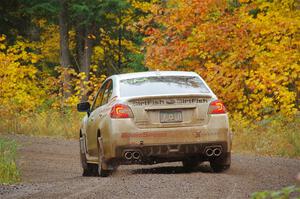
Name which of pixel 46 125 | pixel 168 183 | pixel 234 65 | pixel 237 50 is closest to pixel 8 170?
pixel 168 183

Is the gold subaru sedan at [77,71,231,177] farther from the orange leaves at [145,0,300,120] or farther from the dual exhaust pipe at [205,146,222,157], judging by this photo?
the orange leaves at [145,0,300,120]

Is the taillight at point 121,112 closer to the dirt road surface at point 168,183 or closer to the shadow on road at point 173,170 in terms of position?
the dirt road surface at point 168,183

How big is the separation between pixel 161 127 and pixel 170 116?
0.67 ft

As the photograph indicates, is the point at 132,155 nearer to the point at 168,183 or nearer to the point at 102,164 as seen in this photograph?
the point at 102,164

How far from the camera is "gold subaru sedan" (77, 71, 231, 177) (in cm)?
1209

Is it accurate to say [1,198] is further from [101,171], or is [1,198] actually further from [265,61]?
[265,61]

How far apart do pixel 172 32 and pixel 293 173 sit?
1373 cm

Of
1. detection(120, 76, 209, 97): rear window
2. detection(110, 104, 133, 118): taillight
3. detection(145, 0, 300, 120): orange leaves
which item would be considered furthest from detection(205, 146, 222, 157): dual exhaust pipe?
detection(145, 0, 300, 120): orange leaves

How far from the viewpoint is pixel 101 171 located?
41.7ft

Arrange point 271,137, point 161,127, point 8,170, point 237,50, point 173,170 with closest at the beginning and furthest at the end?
1. point 161,127
2. point 8,170
3. point 173,170
4. point 271,137
5. point 237,50

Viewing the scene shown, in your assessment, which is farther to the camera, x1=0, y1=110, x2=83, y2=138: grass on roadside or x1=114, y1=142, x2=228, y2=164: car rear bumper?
x1=0, y1=110, x2=83, y2=138: grass on roadside

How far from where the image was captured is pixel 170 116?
12148mm

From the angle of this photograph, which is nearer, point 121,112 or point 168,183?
point 168,183

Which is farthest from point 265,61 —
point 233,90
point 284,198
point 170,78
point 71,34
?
point 71,34
